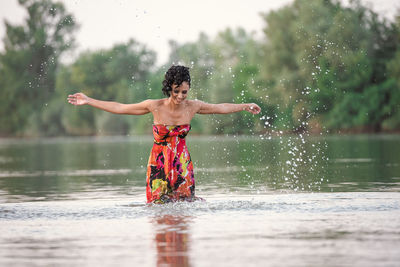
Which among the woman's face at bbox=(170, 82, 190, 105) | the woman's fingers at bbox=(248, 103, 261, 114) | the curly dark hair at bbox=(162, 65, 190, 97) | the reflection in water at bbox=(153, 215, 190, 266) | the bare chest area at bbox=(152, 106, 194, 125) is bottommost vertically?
the reflection in water at bbox=(153, 215, 190, 266)

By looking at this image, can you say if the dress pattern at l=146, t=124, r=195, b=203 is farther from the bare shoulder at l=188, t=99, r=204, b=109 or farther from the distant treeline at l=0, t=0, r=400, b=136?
the distant treeline at l=0, t=0, r=400, b=136

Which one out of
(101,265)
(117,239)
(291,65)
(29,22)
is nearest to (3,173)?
(117,239)

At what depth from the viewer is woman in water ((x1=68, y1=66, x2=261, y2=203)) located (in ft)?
37.5

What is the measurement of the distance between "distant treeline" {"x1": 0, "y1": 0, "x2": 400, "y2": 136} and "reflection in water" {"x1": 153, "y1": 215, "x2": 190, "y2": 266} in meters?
34.8

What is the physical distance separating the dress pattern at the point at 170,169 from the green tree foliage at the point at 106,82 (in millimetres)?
80276

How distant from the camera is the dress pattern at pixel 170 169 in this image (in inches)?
459

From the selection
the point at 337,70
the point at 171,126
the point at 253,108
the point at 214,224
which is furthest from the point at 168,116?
the point at 337,70

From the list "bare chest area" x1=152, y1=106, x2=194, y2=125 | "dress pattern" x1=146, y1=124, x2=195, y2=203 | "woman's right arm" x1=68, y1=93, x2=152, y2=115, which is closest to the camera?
"woman's right arm" x1=68, y1=93, x2=152, y2=115

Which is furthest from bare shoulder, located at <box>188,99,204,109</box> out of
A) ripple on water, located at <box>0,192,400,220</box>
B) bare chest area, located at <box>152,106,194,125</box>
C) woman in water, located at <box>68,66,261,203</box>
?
ripple on water, located at <box>0,192,400,220</box>

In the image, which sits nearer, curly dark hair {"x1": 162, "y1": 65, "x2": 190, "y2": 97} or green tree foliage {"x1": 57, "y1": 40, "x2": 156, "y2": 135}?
curly dark hair {"x1": 162, "y1": 65, "x2": 190, "y2": 97}

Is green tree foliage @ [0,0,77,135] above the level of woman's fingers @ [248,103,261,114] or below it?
above

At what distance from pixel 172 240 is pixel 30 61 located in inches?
3852

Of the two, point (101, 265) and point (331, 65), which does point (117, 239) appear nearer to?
point (101, 265)

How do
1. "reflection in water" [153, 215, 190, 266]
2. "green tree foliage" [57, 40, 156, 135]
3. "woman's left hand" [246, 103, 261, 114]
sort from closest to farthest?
1. "reflection in water" [153, 215, 190, 266]
2. "woman's left hand" [246, 103, 261, 114]
3. "green tree foliage" [57, 40, 156, 135]
